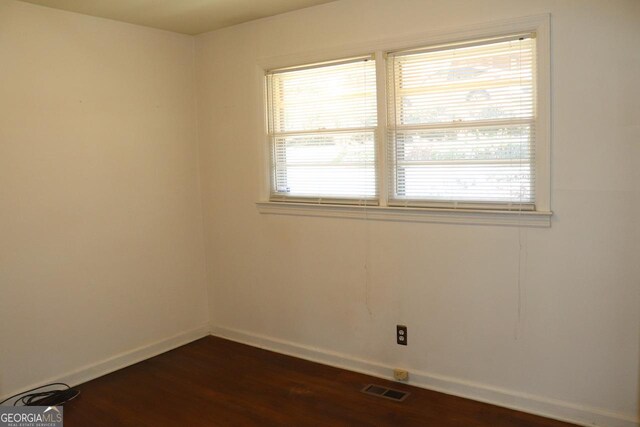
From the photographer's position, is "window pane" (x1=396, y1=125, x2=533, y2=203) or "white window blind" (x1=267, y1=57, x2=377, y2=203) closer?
"window pane" (x1=396, y1=125, x2=533, y2=203)

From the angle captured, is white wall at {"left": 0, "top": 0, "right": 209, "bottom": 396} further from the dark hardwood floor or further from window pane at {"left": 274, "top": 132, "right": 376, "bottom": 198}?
window pane at {"left": 274, "top": 132, "right": 376, "bottom": 198}

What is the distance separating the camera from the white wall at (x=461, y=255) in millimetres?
2945

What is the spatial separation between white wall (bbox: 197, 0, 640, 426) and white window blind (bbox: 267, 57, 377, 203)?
0.51 ft

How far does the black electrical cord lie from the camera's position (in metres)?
3.54

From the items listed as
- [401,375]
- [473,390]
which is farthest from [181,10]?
[473,390]

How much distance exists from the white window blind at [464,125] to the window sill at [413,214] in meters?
0.05

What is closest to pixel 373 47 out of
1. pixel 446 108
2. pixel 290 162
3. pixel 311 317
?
pixel 446 108

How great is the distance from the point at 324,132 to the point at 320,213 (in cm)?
57

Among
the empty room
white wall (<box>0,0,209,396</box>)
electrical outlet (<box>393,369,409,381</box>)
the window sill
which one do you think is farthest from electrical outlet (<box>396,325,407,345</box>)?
white wall (<box>0,0,209,396</box>)

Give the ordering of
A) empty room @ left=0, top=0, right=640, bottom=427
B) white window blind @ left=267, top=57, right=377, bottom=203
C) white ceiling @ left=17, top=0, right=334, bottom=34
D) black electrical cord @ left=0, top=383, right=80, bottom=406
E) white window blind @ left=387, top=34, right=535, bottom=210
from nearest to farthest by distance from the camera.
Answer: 1. empty room @ left=0, top=0, right=640, bottom=427
2. white window blind @ left=387, top=34, right=535, bottom=210
3. black electrical cord @ left=0, top=383, right=80, bottom=406
4. white ceiling @ left=17, top=0, right=334, bottom=34
5. white window blind @ left=267, top=57, right=377, bottom=203

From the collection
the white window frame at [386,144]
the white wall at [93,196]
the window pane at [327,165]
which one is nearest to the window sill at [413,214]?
the white window frame at [386,144]

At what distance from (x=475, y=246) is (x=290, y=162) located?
5.05 ft

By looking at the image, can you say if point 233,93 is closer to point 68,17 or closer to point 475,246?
point 68,17

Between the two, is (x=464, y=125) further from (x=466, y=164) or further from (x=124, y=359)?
(x=124, y=359)
